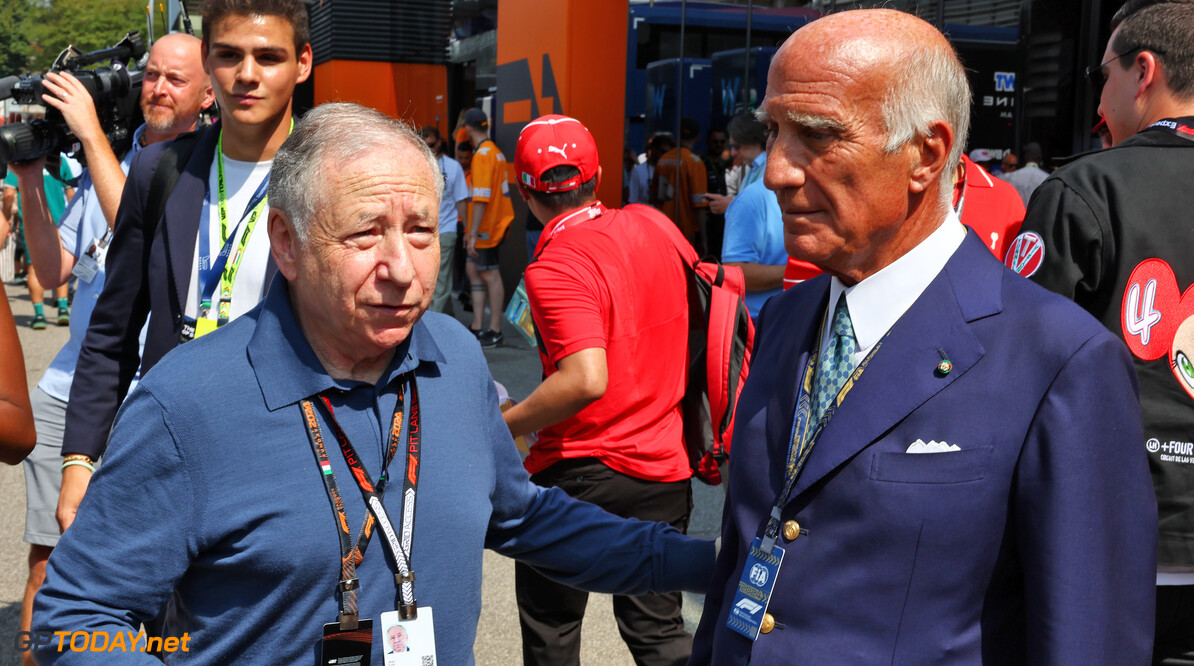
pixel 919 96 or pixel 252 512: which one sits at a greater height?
pixel 919 96

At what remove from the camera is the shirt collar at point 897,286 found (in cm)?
164

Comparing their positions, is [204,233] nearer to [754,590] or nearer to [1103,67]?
[754,590]

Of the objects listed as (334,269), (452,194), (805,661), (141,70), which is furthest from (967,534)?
(452,194)

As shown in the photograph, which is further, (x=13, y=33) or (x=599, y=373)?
(x=13, y=33)

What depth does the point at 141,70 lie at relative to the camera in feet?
13.3

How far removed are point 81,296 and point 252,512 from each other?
234 cm

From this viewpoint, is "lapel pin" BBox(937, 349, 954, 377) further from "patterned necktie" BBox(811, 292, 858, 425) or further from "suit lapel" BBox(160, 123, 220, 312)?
"suit lapel" BBox(160, 123, 220, 312)

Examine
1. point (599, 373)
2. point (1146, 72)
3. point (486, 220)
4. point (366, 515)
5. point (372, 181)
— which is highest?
point (1146, 72)

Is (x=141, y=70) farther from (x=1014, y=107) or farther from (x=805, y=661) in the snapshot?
(x=1014, y=107)

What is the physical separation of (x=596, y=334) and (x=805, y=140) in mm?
1591

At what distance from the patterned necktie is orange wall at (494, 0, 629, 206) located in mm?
8318

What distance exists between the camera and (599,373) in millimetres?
3125

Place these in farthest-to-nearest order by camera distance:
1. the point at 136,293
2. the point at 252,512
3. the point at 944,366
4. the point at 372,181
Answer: the point at 136,293, the point at 372,181, the point at 252,512, the point at 944,366

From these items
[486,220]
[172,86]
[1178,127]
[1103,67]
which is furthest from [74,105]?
[486,220]
